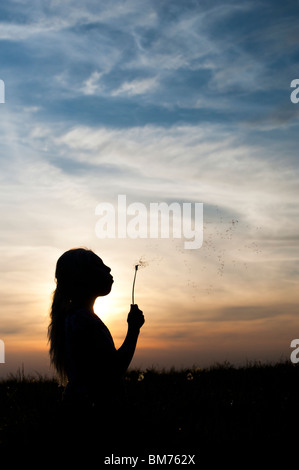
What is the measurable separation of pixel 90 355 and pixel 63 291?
890mm

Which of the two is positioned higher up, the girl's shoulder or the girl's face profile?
the girl's face profile

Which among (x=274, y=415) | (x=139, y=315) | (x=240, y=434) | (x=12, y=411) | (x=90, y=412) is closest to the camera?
(x=90, y=412)

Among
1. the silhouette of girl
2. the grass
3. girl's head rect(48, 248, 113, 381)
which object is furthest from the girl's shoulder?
the grass

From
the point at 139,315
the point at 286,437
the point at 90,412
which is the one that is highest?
the point at 139,315

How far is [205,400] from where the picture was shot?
8.86 m

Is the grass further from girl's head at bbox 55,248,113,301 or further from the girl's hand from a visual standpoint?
girl's head at bbox 55,248,113,301

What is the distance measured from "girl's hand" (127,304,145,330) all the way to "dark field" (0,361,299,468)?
1.36 metres

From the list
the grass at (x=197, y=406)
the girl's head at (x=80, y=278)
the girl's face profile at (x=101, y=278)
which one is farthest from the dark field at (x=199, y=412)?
the girl's face profile at (x=101, y=278)

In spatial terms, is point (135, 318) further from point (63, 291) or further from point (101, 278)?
point (63, 291)

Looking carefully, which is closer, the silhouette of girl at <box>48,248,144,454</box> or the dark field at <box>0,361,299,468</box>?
the silhouette of girl at <box>48,248,144,454</box>

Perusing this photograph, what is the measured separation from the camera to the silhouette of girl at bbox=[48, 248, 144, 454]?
19.5 feet

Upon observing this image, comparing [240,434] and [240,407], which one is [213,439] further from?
[240,407]

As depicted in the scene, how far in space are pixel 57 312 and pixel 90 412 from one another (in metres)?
1.32
